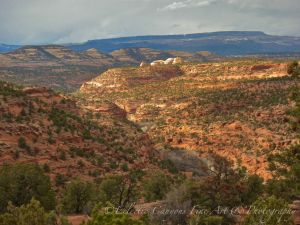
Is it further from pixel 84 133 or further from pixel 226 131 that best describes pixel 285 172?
pixel 226 131

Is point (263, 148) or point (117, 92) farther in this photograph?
point (117, 92)

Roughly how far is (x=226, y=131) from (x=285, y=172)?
36576mm

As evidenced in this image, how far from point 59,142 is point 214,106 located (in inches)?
1553

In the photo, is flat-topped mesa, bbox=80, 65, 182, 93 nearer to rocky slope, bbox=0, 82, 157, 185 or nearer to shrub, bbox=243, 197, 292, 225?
rocky slope, bbox=0, 82, 157, 185

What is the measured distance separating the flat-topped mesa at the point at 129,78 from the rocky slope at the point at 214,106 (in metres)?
0.22

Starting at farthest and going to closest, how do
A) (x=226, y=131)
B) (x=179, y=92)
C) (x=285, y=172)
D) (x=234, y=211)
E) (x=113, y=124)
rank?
(x=179, y=92)
(x=226, y=131)
(x=113, y=124)
(x=285, y=172)
(x=234, y=211)

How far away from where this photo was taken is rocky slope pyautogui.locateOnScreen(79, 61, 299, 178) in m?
58.2

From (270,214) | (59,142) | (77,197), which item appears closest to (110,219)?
(270,214)

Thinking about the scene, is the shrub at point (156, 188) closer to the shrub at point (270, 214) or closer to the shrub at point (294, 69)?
the shrub at point (294, 69)

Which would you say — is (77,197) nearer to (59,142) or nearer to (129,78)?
(59,142)

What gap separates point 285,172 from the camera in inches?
1027

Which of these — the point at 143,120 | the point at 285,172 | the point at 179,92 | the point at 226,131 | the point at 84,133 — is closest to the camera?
the point at 285,172

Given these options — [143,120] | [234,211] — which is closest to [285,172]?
[234,211]

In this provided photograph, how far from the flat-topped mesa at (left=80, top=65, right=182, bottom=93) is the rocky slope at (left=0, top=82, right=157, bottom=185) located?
55.5 meters
